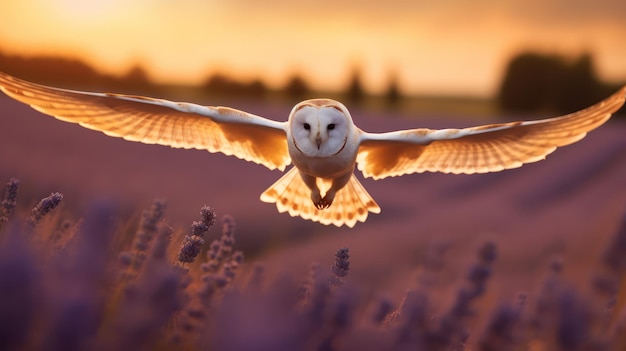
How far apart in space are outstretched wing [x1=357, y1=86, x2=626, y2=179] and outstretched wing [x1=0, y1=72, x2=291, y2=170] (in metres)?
0.44

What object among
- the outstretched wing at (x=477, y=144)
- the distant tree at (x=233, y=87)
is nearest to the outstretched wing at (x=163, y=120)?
the outstretched wing at (x=477, y=144)

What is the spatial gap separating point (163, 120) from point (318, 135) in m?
0.79

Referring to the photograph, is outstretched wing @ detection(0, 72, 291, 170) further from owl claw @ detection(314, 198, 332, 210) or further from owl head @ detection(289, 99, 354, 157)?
owl claw @ detection(314, 198, 332, 210)

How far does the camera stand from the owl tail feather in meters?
3.45

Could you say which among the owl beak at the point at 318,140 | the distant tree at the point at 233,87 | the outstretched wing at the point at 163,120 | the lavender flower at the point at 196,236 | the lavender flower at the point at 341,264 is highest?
the distant tree at the point at 233,87

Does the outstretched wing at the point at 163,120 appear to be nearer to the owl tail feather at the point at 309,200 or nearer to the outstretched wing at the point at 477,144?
the owl tail feather at the point at 309,200

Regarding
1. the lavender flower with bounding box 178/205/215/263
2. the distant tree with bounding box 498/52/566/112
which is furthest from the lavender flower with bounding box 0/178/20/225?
the distant tree with bounding box 498/52/566/112

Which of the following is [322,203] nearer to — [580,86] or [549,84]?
[580,86]

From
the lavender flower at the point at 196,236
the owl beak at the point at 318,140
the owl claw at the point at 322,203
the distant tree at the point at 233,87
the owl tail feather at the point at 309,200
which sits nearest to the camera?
Answer: the lavender flower at the point at 196,236

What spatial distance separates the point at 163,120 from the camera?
3.01 metres

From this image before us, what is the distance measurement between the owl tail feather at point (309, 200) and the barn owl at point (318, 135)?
194 mm

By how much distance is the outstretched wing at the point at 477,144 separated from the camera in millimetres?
2684

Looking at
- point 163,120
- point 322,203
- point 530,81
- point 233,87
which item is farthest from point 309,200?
point 530,81

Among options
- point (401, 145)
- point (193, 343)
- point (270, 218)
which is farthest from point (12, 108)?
point (193, 343)
